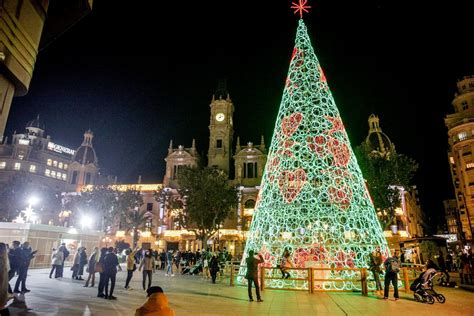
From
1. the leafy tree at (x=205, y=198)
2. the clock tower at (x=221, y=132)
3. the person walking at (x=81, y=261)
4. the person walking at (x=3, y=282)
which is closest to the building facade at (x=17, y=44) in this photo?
the person walking at (x=3, y=282)

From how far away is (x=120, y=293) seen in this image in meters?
11.8

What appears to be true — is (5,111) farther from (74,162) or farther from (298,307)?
(74,162)

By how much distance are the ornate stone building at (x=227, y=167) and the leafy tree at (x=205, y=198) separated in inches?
355

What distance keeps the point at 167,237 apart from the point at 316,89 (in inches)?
1651

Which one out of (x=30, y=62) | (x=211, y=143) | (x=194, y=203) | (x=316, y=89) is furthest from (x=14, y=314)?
(x=211, y=143)

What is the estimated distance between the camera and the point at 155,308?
3242mm

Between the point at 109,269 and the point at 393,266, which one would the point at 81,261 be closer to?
the point at 109,269

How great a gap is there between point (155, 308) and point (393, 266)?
1027 centimetres

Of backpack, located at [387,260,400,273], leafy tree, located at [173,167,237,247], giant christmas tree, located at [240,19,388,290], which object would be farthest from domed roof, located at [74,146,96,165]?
backpack, located at [387,260,400,273]

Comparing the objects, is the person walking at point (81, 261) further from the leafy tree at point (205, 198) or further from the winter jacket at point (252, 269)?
the leafy tree at point (205, 198)

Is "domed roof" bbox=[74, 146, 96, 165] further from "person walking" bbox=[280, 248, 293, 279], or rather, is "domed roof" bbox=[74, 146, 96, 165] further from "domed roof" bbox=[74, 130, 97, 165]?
"person walking" bbox=[280, 248, 293, 279]

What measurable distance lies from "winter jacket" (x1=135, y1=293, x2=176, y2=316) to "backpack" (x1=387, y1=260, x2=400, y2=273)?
10.1 meters

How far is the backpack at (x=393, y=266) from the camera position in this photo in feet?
35.9

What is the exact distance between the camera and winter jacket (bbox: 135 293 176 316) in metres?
3.21
